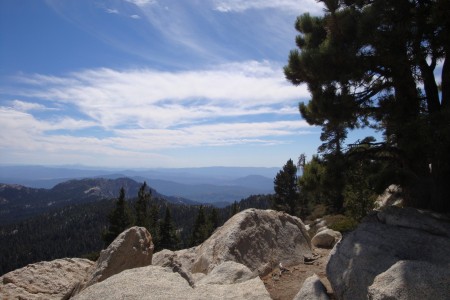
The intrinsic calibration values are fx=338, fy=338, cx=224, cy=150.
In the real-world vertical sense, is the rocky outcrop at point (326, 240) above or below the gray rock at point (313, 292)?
below

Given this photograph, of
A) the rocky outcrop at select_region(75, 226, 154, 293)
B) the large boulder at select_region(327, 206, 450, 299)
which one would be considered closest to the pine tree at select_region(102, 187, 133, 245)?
the rocky outcrop at select_region(75, 226, 154, 293)

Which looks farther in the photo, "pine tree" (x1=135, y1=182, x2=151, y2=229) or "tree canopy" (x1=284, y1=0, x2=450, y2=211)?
"pine tree" (x1=135, y1=182, x2=151, y2=229)

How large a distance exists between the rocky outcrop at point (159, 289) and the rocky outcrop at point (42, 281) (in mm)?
5691

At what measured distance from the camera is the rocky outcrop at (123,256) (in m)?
14.6

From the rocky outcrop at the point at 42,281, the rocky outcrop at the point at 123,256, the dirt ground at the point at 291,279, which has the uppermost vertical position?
the rocky outcrop at the point at 123,256

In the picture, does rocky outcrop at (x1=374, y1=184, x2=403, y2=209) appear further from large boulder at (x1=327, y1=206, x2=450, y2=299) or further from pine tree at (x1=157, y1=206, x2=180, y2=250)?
pine tree at (x1=157, y1=206, x2=180, y2=250)

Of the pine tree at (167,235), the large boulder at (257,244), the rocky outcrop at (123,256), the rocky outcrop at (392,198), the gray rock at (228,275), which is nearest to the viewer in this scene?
the gray rock at (228,275)

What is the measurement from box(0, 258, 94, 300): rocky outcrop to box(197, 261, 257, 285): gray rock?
23.3 feet

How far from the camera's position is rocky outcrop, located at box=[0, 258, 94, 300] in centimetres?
1404

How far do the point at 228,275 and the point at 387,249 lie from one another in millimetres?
5532

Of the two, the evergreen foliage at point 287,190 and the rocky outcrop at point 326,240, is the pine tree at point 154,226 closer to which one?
the evergreen foliage at point 287,190

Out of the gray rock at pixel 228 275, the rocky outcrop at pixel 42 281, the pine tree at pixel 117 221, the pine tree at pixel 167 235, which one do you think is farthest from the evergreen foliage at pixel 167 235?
the gray rock at pixel 228 275

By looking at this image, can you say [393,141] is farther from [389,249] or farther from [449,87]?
[389,249]

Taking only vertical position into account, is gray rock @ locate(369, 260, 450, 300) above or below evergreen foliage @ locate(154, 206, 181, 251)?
above
